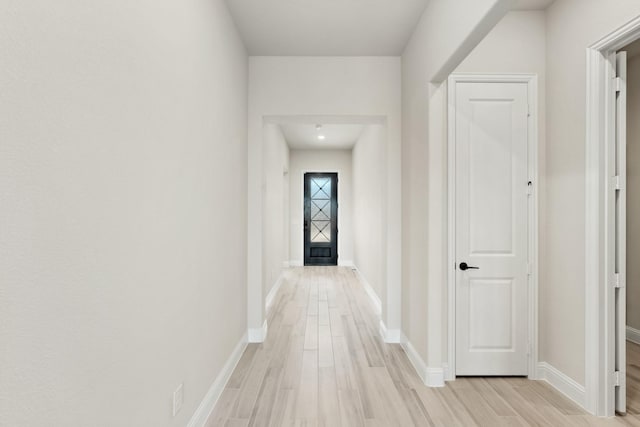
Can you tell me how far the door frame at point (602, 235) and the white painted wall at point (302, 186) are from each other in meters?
6.65

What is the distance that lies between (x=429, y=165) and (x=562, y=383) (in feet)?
5.96

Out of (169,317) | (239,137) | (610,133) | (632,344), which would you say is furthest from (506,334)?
(239,137)

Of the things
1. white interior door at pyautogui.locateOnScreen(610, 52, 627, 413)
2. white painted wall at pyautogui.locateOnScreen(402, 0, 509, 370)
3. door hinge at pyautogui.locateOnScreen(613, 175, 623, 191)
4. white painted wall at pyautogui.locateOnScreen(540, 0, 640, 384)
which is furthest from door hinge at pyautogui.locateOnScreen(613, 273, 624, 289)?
white painted wall at pyautogui.locateOnScreen(402, 0, 509, 370)

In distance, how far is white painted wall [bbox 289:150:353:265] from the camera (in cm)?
895

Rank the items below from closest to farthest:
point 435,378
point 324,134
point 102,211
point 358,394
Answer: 1. point 102,211
2. point 358,394
3. point 435,378
4. point 324,134

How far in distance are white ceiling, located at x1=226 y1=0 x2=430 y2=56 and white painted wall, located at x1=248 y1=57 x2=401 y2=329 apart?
113 mm

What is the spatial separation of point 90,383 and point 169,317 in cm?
61

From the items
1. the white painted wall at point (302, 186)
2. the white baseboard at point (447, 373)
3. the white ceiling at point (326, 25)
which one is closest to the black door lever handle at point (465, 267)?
the white baseboard at point (447, 373)

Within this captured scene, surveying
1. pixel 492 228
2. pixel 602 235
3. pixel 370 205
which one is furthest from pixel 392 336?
pixel 370 205

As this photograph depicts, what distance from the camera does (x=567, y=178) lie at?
8.55 feet

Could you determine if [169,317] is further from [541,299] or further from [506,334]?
[541,299]

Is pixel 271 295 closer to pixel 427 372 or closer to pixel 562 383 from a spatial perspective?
pixel 427 372

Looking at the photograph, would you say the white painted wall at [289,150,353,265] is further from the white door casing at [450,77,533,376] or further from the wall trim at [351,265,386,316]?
the white door casing at [450,77,533,376]

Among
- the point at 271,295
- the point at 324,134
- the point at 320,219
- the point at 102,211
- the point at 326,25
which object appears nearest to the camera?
the point at 102,211
